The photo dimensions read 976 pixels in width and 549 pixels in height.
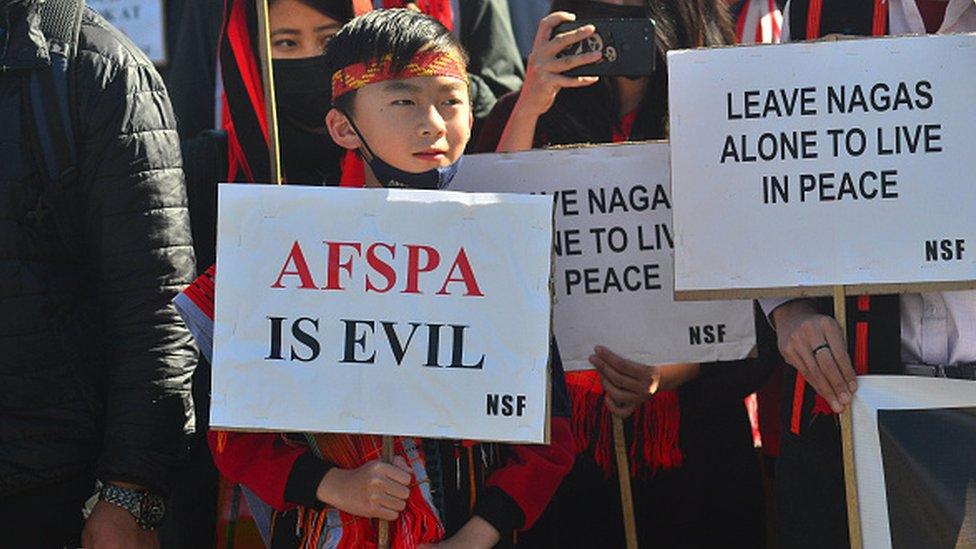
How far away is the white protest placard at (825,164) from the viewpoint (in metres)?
3.29

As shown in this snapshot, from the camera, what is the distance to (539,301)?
3.16 m

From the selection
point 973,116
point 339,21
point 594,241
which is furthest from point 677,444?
point 339,21

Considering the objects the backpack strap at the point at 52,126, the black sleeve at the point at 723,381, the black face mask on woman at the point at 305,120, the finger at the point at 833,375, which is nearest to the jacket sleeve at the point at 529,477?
the finger at the point at 833,375

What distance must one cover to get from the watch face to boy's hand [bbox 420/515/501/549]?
0.58 m

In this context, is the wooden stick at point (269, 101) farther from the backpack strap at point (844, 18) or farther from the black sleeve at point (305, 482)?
the backpack strap at point (844, 18)

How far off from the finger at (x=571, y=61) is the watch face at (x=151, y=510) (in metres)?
1.30

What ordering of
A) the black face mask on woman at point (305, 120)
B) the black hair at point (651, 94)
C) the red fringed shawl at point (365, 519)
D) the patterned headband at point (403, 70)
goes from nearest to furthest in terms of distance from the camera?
the red fringed shawl at point (365, 519), the patterned headband at point (403, 70), the black hair at point (651, 94), the black face mask on woman at point (305, 120)

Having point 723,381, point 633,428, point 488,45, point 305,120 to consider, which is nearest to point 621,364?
point 633,428

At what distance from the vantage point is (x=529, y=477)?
3.29 metres

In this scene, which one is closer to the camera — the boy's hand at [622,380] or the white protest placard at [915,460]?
the white protest placard at [915,460]

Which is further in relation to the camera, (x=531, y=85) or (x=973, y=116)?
(x=531, y=85)

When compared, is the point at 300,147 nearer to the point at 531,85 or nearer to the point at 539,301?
the point at 531,85

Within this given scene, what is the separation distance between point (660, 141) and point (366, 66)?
69 cm

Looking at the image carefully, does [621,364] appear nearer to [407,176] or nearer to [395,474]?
[407,176]
